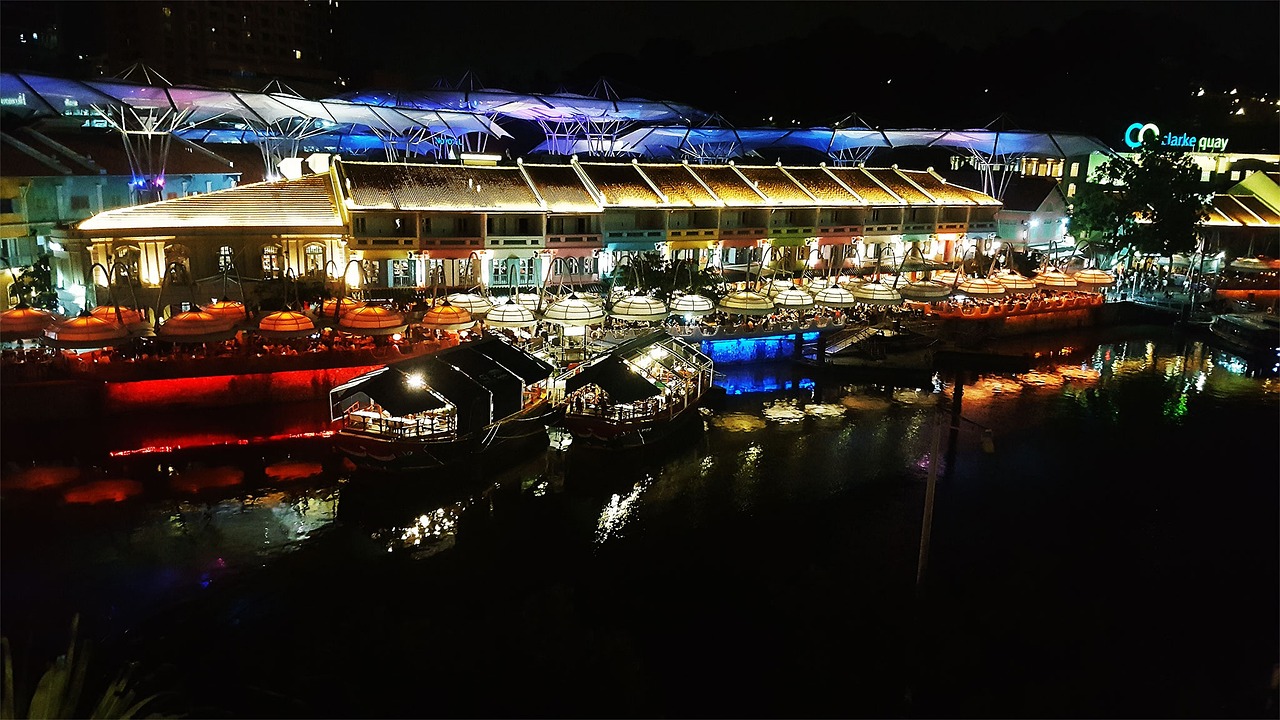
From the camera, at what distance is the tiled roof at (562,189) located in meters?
39.7

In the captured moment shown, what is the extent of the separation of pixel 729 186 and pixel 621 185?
243 inches

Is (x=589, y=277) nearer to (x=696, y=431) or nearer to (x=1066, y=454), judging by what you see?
(x=696, y=431)

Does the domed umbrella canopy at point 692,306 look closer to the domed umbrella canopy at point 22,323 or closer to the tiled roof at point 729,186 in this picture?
the tiled roof at point 729,186

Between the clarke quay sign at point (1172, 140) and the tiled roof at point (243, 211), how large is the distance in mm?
53284

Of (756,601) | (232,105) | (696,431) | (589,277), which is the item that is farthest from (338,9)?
(756,601)

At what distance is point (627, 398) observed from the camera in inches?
998

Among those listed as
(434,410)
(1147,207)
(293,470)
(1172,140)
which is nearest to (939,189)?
(1147,207)

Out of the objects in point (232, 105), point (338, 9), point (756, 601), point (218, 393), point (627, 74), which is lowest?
point (756, 601)

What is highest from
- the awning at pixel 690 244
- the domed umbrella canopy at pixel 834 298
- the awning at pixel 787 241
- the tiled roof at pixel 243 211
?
the tiled roof at pixel 243 211

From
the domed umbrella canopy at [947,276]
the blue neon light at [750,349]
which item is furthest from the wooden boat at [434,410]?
the domed umbrella canopy at [947,276]

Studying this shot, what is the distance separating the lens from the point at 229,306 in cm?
3058

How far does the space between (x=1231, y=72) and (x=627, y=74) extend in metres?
56.3

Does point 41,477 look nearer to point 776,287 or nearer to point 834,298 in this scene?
point 776,287

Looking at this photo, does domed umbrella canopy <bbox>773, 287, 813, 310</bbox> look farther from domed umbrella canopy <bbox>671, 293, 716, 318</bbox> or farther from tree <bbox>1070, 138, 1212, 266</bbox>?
tree <bbox>1070, 138, 1212, 266</bbox>
